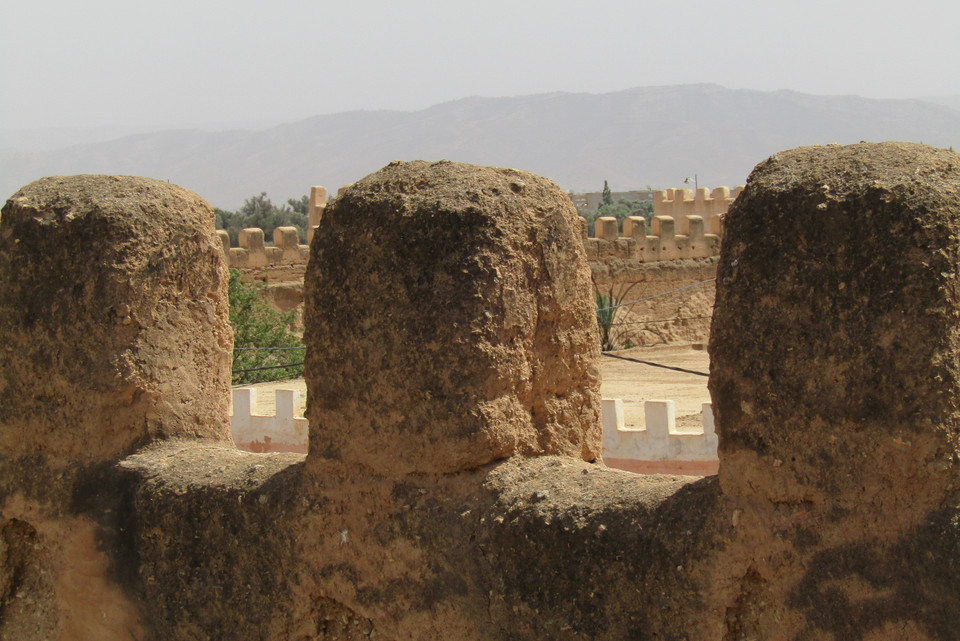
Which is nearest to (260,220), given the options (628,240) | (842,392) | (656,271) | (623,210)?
(623,210)

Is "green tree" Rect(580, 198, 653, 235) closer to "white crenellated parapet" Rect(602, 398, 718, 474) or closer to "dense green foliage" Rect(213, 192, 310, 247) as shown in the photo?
"dense green foliage" Rect(213, 192, 310, 247)

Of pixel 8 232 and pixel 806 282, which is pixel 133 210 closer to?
pixel 8 232

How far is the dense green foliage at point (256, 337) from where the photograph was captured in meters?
17.8

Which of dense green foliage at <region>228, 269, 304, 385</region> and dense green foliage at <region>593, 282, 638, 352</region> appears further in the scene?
dense green foliage at <region>593, 282, 638, 352</region>

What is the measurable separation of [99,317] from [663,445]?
6.88m

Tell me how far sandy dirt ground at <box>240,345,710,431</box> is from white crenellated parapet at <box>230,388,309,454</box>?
0.42 m

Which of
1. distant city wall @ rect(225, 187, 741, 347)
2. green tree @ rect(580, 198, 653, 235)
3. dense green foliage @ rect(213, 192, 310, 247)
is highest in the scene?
green tree @ rect(580, 198, 653, 235)

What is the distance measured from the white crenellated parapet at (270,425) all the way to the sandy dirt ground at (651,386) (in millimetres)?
415

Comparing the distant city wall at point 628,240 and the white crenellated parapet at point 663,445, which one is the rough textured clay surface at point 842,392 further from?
the distant city wall at point 628,240

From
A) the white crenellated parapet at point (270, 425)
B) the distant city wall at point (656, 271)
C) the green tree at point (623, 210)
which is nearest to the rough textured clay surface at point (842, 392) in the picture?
the white crenellated parapet at point (270, 425)

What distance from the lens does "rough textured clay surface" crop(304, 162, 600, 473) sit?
11.7 ft

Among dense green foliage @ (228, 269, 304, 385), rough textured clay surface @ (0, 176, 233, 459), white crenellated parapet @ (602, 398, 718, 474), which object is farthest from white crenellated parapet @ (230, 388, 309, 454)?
rough textured clay surface @ (0, 176, 233, 459)

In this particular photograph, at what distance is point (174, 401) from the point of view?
4.59 m

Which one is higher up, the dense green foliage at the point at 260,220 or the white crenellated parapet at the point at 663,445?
the dense green foliage at the point at 260,220
